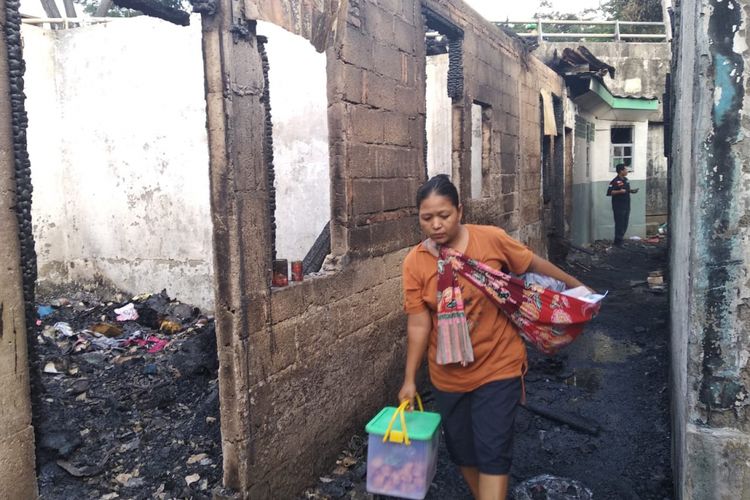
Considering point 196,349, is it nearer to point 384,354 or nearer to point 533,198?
point 384,354

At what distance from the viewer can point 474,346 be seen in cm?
279

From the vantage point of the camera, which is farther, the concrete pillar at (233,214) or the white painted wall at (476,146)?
the white painted wall at (476,146)

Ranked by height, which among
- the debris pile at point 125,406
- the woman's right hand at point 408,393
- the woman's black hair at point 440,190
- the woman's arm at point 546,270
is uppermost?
the woman's black hair at point 440,190

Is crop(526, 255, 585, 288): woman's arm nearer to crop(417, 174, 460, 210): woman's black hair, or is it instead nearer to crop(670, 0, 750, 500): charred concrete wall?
crop(417, 174, 460, 210): woman's black hair

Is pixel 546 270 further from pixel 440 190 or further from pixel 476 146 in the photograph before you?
pixel 476 146

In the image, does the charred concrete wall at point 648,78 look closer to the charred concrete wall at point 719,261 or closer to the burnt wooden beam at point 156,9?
the burnt wooden beam at point 156,9

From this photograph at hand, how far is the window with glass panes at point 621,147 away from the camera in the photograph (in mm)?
17625

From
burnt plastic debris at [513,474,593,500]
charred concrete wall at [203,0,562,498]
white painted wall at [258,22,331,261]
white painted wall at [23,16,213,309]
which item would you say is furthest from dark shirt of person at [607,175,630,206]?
burnt plastic debris at [513,474,593,500]

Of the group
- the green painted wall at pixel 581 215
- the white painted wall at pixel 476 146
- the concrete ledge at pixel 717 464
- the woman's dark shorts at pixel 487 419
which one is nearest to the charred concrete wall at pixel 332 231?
the woman's dark shorts at pixel 487 419

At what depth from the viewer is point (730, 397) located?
2.29 meters

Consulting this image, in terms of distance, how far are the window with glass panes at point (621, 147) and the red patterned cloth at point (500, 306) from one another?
16.1 m

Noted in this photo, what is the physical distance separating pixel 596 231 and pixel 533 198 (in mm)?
7660

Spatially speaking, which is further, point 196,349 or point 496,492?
point 196,349

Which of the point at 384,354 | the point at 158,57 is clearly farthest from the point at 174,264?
the point at 384,354
